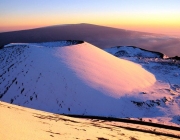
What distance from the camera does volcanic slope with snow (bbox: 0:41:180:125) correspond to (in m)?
22.8

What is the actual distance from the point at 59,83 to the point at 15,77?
201 inches

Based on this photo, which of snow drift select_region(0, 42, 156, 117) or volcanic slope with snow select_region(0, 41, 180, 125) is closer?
volcanic slope with snow select_region(0, 41, 180, 125)

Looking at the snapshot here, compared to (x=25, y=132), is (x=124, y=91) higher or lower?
lower

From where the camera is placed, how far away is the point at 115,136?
1136cm

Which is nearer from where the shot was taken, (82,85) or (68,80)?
(82,85)

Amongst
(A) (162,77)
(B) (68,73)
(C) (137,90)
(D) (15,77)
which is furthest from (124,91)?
(D) (15,77)

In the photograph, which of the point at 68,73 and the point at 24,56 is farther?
the point at 24,56

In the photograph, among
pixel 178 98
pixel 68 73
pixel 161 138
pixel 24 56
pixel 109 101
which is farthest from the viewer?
pixel 24 56

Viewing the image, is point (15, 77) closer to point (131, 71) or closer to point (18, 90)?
point (18, 90)

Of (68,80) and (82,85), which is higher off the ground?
(68,80)

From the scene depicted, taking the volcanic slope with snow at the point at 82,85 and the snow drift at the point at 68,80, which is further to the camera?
the snow drift at the point at 68,80

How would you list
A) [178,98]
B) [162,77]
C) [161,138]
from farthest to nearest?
[162,77]
[178,98]
[161,138]

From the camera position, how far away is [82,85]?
2678 centimetres

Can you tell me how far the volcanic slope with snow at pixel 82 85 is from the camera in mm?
22780
